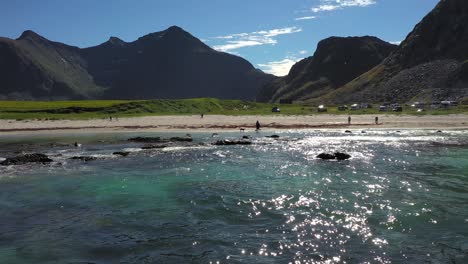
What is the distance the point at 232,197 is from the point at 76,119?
83098mm

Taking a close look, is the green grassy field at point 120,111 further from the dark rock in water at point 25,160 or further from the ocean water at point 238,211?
the ocean water at point 238,211

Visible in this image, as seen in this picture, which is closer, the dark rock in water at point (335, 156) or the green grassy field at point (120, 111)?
the dark rock in water at point (335, 156)

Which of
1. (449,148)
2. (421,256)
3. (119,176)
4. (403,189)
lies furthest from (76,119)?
(421,256)

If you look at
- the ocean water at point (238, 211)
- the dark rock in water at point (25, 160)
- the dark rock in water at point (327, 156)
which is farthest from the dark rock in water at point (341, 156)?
the dark rock in water at point (25, 160)

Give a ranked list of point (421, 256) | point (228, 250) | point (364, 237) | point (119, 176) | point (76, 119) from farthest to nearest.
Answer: point (76, 119) → point (119, 176) → point (364, 237) → point (228, 250) → point (421, 256)

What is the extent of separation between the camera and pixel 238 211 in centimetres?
Answer: 1941

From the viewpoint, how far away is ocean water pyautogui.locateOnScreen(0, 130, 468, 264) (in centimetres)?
1409

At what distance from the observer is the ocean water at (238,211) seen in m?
14.1

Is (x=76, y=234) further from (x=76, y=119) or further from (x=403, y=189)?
(x=76, y=119)

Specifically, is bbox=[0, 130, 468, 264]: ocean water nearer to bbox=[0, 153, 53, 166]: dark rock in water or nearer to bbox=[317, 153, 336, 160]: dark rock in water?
bbox=[317, 153, 336, 160]: dark rock in water

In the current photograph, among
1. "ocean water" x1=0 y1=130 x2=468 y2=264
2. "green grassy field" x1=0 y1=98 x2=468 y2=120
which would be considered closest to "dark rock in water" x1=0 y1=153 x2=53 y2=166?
"ocean water" x1=0 y1=130 x2=468 y2=264

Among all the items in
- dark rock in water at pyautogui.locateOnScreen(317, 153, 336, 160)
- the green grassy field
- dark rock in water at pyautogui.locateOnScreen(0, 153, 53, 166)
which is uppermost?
the green grassy field

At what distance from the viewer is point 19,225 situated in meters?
17.7

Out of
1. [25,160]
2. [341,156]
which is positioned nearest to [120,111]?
[25,160]
